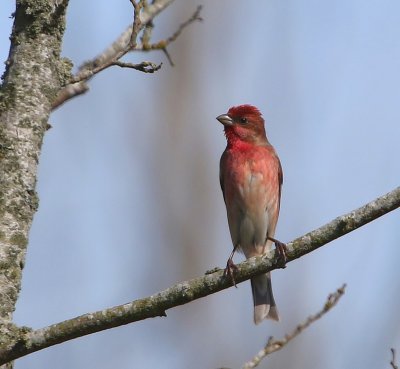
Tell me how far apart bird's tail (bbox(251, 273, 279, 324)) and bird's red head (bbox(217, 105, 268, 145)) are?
1253mm

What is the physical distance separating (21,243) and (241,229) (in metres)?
3.69

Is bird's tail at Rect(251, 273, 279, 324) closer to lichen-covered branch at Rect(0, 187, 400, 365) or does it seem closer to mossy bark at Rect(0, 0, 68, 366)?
lichen-covered branch at Rect(0, 187, 400, 365)

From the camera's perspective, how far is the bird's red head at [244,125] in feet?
25.2

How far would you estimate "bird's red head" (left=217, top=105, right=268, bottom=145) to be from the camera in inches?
302

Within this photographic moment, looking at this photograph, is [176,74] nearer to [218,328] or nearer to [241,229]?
[218,328]

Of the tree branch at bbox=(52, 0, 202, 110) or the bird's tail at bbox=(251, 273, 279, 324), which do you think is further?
the bird's tail at bbox=(251, 273, 279, 324)

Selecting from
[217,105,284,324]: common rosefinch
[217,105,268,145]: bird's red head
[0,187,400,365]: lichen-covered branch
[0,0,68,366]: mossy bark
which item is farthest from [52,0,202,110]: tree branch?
[217,105,268,145]: bird's red head

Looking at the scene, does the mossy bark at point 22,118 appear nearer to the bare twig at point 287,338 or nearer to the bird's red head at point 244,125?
the bare twig at point 287,338

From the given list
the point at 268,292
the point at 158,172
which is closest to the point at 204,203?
the point at 158,172

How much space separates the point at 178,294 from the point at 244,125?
408 centimetres

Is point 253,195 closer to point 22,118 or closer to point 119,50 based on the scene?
point 119,50

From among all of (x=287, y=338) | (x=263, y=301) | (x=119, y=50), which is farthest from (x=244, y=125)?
(x=287, y=338)

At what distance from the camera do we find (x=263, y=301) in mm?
7508

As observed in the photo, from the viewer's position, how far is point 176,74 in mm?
12930
